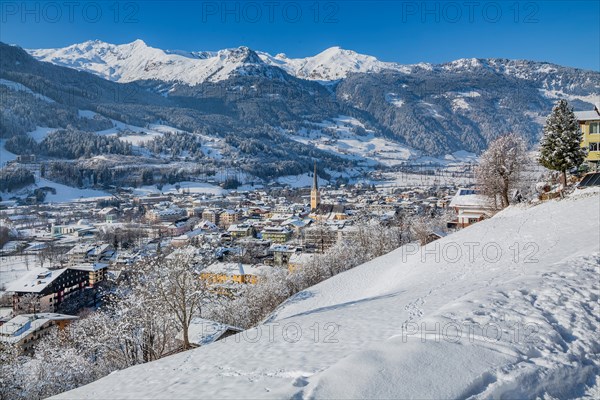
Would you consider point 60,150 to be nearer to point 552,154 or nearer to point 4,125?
point 4,125

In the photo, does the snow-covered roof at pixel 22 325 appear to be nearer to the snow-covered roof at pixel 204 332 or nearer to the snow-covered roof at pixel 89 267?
the snow-covered roof at pixel 204 332

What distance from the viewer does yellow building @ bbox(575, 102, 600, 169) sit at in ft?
125

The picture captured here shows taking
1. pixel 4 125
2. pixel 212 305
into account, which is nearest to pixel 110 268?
pixel 212 305

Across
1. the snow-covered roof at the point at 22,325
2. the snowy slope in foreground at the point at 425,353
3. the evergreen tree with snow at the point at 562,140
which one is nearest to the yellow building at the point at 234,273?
the snow-covered roof at the point at 22,325

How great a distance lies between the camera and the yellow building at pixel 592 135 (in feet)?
125

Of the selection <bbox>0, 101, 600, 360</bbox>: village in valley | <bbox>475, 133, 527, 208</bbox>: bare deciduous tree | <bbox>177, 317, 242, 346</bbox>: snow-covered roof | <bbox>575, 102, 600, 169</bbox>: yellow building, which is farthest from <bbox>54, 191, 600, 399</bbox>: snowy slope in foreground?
<bbox>575, 102, 600, 169</bbox>: yellow building

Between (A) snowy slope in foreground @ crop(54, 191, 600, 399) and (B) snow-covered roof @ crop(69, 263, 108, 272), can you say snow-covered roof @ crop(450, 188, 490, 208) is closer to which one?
(A) snowy slope in foreground @ crop(54, 191, 600, 399)

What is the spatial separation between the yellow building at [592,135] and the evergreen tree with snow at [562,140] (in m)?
8.99

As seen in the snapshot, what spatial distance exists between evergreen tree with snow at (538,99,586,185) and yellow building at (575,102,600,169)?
8990 millimetres

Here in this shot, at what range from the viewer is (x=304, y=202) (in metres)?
139

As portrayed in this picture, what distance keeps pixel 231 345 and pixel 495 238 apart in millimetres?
17860

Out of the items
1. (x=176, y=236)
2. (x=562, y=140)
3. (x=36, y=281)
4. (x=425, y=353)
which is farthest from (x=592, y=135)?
(x=176, y=236)

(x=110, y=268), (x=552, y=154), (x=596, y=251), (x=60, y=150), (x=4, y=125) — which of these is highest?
(x=4, y=125)

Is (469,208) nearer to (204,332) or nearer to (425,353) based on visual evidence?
(204,332)
